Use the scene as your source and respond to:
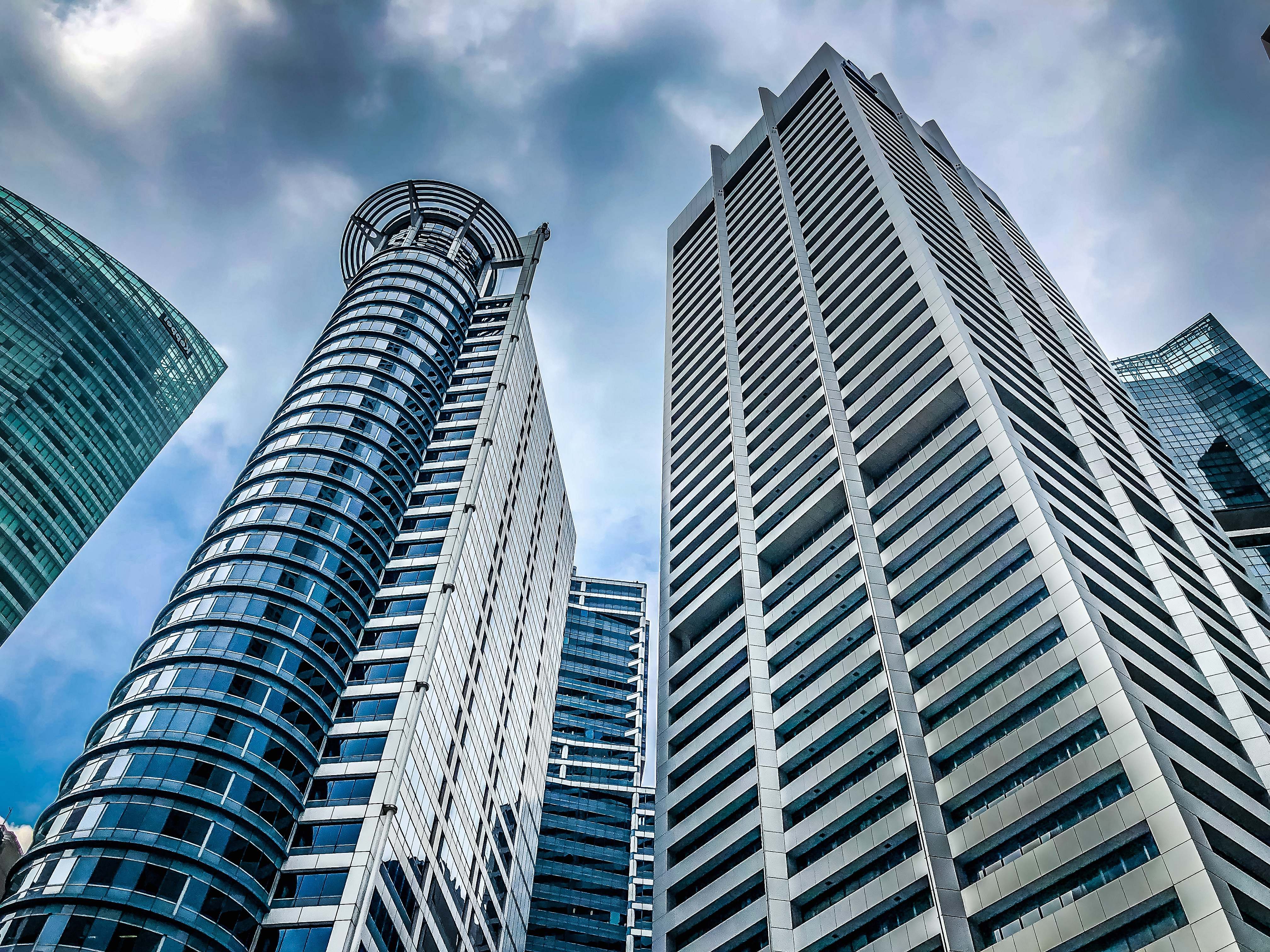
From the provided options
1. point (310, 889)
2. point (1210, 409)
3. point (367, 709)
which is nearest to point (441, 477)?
point (367, 709)

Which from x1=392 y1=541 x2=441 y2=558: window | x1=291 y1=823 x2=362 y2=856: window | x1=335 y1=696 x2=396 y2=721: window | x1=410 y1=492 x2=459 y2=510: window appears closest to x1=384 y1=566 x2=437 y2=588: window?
x1=392 y1=541 x2=441 y2=558: window

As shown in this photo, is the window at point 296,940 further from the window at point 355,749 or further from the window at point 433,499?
the window at point 433,499

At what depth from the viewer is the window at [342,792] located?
64062 mm

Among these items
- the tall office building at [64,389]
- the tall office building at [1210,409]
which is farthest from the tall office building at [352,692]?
the tall office building at [1210,409]

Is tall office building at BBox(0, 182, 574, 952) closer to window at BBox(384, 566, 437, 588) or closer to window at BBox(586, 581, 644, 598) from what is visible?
window at BBox(384, 566, 437, 588)

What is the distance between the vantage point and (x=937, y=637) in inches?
2058

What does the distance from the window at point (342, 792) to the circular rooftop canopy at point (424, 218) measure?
77556 mm

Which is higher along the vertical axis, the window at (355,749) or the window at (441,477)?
the window at (441,477)

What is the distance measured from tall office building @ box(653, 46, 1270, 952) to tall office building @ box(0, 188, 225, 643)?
7910cm

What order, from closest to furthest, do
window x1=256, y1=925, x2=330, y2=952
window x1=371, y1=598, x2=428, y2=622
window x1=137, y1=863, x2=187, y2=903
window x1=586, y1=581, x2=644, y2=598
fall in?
window x1=137, y1=863, x2=187, y2=903 → window x1=256, y1=925, x2=330, y2=952 → window x1=371, y1=598, x2=428, y2=622 → window x1=586, y1=581, x2=644, y2=598

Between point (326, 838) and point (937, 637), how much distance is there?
3795 cm

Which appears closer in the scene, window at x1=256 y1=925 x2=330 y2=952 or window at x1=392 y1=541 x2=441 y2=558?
window at x1=256 y1=925 x2=330 y2=952

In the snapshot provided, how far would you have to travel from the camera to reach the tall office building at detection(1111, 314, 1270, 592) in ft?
408

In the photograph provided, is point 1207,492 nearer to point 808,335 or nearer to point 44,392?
point 808,335
